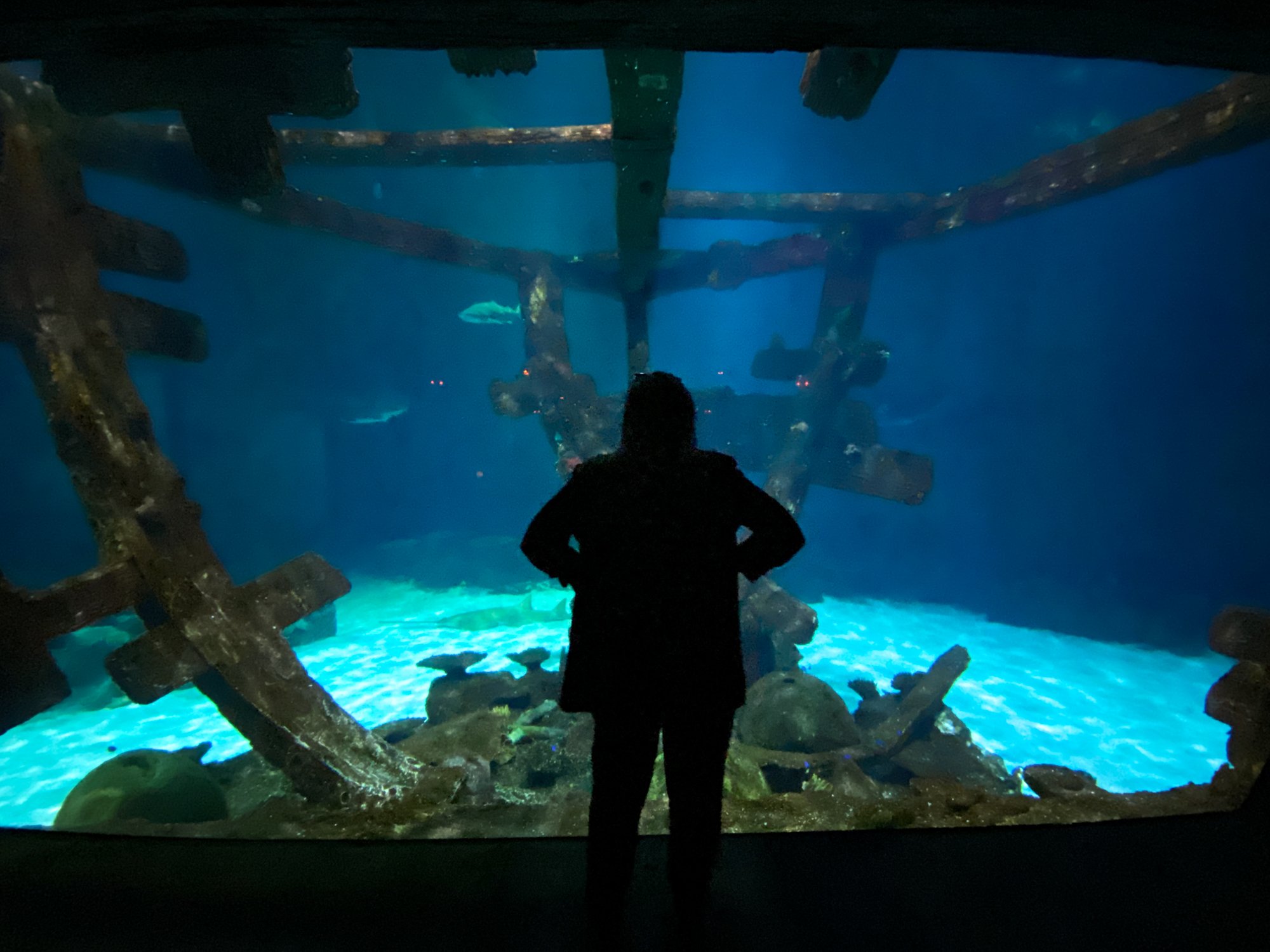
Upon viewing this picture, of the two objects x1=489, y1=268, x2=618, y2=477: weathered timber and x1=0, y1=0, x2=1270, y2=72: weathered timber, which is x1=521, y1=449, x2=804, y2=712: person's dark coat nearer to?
x1=0, y1=0, x2=1270, y2=72: weathered timber

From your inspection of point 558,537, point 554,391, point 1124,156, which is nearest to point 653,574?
point 558,537

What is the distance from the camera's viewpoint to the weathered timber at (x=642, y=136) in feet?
10.1

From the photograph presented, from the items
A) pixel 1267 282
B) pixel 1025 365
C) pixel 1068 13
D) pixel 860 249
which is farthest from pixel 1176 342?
pixel 1068 13

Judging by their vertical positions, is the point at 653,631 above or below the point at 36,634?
above

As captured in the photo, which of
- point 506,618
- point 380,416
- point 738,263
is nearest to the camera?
point 738,263

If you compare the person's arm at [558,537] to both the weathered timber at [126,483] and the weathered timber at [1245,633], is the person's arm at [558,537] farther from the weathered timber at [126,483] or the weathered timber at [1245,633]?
the weathered timber at [1245,633]

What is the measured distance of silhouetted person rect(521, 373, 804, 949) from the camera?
1.56m

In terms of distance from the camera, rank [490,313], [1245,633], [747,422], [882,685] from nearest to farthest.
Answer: [1245,633], [747,422], [882,685], [490,313]

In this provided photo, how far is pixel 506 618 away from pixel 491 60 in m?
16.1

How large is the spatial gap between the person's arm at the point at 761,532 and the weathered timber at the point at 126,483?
11.1 ft

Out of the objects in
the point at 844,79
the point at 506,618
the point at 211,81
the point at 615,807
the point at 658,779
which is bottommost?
the point at 506,618

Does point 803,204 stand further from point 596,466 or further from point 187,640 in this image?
point 187,640

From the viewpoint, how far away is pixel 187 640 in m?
3.40

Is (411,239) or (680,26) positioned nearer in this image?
(680,26)
